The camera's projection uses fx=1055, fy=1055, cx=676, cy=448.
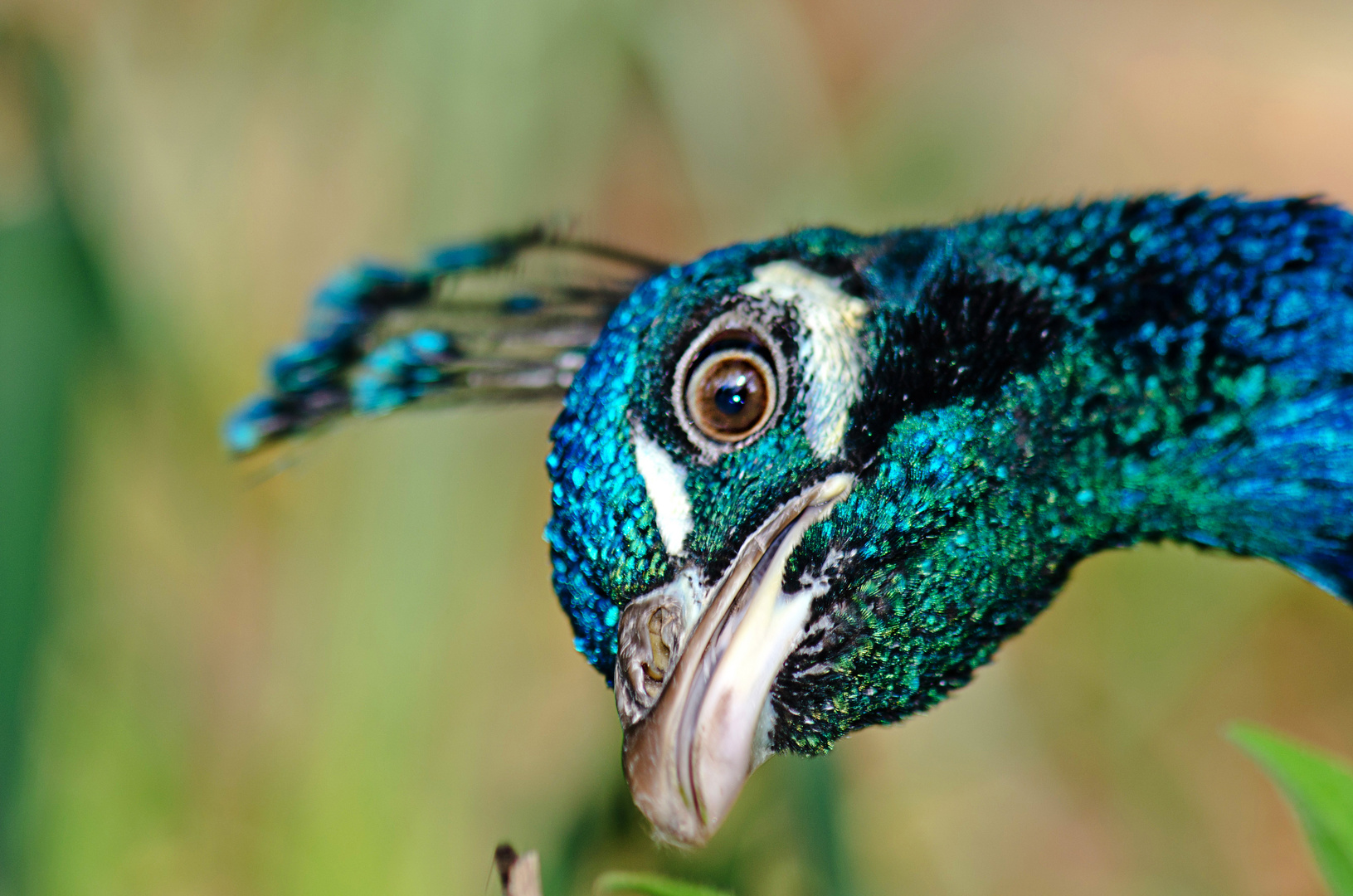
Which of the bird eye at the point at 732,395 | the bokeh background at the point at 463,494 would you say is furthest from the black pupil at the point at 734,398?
the bokeh background at the point at 463,494

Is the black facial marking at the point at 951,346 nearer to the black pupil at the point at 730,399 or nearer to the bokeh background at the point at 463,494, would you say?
the black pupil at the point at 730,399

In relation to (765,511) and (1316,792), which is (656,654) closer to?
(765,511)

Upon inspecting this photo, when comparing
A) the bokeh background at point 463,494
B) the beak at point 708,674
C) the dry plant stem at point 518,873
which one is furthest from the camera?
the bokeh background at point 463,494

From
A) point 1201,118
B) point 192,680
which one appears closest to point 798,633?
point 192,680

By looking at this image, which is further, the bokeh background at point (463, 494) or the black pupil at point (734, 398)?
the bokeh background at point (463, 494)

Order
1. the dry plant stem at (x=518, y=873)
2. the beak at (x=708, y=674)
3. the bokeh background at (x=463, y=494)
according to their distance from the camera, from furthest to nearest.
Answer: the bokeh background at (x=463, y=494) → the beak at (x=708, y=674) → the dry plant stem at (x=518, y=873)

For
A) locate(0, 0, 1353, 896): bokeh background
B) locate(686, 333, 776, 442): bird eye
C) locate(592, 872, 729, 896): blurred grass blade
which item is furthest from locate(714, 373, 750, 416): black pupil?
locate(0, 0, 1353, 896): bokeh background

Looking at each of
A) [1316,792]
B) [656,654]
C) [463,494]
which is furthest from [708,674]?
[463,494]
